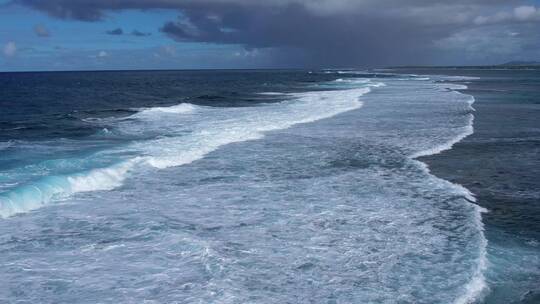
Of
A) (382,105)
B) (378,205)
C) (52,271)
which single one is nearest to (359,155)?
(378,205)

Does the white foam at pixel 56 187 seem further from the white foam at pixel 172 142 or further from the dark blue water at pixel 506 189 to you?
the dark blue water at pixel 506 189

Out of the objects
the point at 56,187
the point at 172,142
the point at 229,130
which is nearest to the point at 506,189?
the point at 56,187

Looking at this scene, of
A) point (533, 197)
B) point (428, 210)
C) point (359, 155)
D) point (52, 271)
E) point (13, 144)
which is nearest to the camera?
point (52, 271)

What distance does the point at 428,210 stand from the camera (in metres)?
12.9

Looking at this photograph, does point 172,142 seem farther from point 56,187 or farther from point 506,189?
point 506,189

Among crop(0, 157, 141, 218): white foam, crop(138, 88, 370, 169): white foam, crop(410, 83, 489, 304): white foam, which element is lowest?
crop(410, 83, 489, 304): white foam

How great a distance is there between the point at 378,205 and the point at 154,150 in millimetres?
10639

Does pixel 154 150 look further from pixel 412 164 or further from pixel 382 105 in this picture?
pixel 382 105

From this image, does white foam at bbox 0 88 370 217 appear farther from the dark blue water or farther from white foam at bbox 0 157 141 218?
the dark blue water

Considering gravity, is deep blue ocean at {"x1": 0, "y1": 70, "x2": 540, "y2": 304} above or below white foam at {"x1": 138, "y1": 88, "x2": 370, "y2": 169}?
below

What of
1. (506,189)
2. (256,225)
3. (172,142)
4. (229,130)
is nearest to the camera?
(256,225)

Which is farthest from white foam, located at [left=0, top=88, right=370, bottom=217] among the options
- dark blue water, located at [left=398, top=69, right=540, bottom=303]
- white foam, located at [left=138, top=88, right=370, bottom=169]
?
dark blue water, located at [left=398, top=69, right=540, bottom=303]

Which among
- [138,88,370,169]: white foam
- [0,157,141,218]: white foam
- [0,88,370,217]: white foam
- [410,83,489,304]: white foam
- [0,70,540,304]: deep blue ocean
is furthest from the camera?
[138,88,370,169]: white foam

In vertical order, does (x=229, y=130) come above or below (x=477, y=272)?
above
